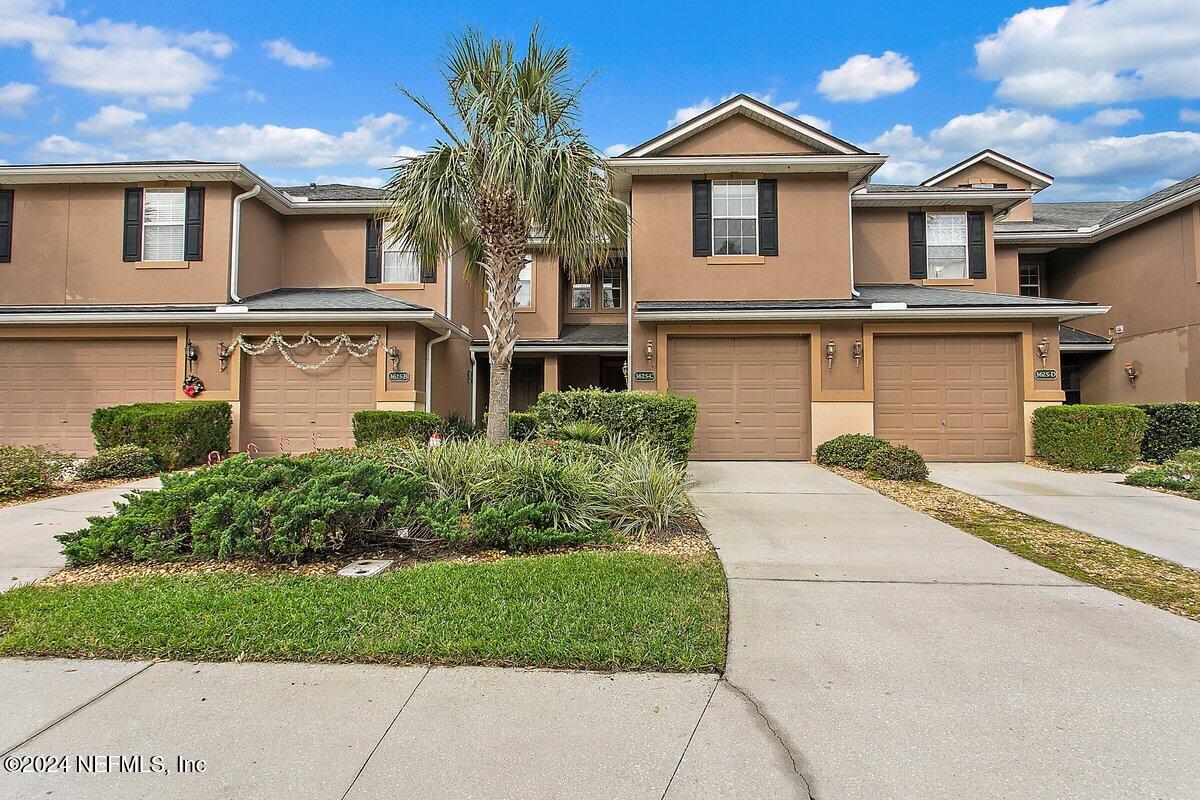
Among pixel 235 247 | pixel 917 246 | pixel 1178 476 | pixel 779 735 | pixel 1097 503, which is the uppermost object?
pixel 917 246

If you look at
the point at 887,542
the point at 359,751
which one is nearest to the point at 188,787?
the point at 359,751

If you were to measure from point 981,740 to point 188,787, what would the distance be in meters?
3.43

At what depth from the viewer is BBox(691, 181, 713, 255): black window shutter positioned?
12.5 metres

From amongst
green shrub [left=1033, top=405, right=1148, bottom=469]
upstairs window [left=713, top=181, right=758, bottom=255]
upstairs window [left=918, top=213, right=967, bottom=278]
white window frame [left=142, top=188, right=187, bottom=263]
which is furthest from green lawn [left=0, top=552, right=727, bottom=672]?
upstairs window [left=918, top=213, right=967, bottom=278]

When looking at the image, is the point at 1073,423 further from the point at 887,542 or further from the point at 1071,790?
the point at 1071,790

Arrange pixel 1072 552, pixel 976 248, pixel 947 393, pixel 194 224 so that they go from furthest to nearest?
1. pixel 976 248
2. pixel 194 224
3. pixel 947 393
4. pixel 1072 552

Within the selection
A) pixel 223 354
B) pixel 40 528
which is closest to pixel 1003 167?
pixel 223 354

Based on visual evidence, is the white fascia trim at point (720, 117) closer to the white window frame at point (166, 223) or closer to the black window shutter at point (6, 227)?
the white window frame at point (166, 223)

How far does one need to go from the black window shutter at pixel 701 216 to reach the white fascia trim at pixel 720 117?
109cm

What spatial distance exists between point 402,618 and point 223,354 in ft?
36.8

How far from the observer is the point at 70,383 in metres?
12.3

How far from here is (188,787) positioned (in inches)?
91.4

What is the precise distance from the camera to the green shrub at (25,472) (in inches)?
311

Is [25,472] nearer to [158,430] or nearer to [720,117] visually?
[158,430]
